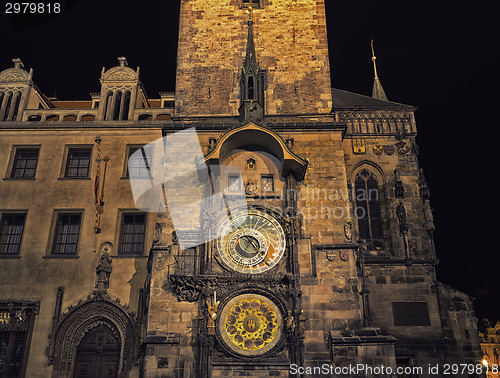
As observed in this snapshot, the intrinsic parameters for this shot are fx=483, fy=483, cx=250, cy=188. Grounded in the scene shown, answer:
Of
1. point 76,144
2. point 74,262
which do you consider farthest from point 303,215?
point 76,144

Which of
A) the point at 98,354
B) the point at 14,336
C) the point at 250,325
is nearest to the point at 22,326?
the point at 14,336

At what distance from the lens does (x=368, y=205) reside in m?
21.5

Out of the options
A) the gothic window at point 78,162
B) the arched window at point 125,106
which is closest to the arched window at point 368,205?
the arched window at point 125,106

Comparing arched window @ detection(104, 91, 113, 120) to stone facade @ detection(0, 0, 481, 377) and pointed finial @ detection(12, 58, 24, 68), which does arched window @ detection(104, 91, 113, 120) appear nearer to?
stone facade @ detection(0, 0, 481, 377)

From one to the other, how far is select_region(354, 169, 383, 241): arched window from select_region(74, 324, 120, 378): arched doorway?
11286 mm

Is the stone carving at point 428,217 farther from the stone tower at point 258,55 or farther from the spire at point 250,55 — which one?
the spire at point 250,55

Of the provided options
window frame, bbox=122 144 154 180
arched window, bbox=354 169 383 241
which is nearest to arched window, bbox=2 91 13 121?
window frame, bbox=122 144 154 180

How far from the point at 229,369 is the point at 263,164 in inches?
299

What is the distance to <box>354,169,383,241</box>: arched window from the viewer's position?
69.1ft

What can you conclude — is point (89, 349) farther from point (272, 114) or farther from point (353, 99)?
point (353, 99)

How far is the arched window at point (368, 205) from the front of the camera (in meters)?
21.0

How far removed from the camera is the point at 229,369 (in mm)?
15562

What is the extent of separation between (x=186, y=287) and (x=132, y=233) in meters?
5.92

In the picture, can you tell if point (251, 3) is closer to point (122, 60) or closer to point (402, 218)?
point (122, 60)
